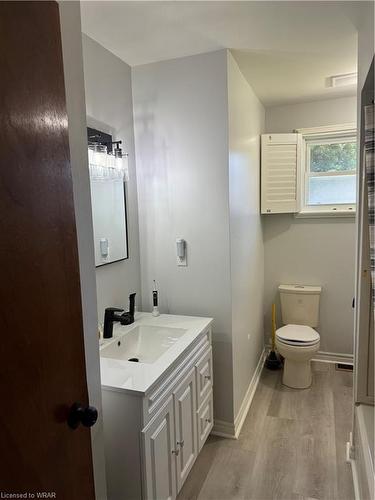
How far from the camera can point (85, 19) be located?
176cm

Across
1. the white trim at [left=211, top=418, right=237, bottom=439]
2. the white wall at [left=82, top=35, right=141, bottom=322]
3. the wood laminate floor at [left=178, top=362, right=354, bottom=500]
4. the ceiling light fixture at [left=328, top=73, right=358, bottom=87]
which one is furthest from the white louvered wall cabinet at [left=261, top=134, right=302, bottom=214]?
the white trim at [left=211, top=418, right=237, bottom=439]

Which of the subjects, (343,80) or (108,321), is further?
(343,80)

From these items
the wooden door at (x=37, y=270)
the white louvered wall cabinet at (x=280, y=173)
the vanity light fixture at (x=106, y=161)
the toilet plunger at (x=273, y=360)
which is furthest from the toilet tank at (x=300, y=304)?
the wooden door at (x=37, y=270)

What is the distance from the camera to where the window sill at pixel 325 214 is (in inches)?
132

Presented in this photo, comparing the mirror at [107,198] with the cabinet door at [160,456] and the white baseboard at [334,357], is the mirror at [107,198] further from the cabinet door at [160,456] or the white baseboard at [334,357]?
the white baseboard at [334,357]

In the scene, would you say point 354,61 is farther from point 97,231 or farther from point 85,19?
point 97,231

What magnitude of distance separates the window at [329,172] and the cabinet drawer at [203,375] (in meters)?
2.00

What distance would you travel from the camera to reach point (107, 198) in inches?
83.4

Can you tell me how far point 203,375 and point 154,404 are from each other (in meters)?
0.65

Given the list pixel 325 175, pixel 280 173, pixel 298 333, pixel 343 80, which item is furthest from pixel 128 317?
pixel 325 175

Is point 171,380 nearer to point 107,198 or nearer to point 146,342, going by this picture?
point 146,342

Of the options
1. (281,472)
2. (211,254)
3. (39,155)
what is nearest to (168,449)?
(281,472)

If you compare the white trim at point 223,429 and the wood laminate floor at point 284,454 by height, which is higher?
the white trim at point 223,429

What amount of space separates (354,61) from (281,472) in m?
2.74
